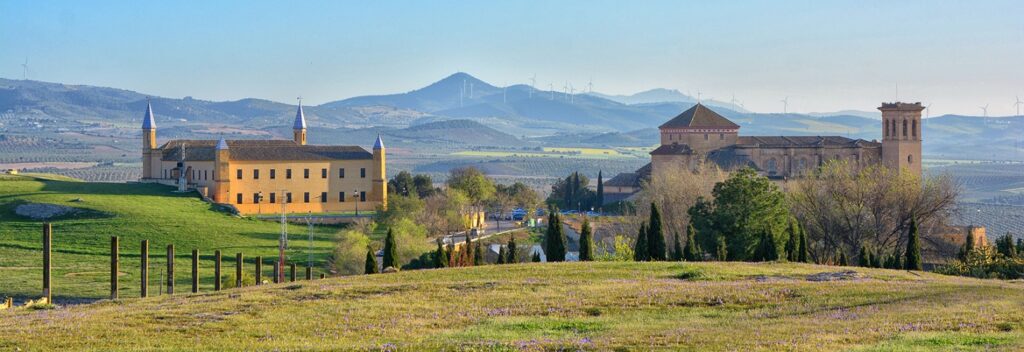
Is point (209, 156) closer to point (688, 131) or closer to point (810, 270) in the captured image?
point (688, 131)

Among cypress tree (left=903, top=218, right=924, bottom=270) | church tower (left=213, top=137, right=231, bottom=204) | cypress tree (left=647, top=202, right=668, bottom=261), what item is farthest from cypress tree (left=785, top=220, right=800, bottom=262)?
church tower (left=213, top=137, right=231, bottom=204)

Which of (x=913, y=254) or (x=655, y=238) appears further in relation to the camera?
(x=655, y=238)

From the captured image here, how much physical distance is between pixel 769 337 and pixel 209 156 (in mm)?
74955

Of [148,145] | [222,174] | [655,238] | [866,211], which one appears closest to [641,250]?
[655,238]

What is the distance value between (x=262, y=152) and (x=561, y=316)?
69.3 meters

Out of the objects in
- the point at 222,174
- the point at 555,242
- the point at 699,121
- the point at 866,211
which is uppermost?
the point at 699,121

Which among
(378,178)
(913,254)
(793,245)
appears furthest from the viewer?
(378,178)

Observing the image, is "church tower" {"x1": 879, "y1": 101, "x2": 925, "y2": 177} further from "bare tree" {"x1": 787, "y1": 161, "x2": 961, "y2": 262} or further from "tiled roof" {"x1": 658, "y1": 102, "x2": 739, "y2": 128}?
"bare tree" {"x1": 787, "y1": 161, "x2": 961, "y2": 262}

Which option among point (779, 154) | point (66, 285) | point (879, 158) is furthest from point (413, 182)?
point (66, 285)

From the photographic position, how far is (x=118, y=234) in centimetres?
7012

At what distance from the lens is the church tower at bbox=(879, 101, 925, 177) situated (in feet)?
302

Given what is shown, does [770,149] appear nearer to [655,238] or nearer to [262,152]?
[262,152]

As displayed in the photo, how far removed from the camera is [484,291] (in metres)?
26.1

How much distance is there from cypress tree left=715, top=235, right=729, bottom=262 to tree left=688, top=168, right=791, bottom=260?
1.74ft
